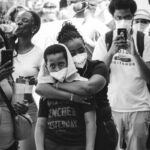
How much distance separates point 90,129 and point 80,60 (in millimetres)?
523

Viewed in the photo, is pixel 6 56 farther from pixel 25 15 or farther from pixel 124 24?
pixel 25 15

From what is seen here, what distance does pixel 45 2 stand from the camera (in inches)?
455

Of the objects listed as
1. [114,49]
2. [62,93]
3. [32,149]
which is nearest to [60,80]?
[62,93]

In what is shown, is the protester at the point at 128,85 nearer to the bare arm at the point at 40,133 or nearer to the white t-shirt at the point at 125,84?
the white t-shirt at the point at 125,84

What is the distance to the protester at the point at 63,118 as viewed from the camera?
11.7 ft

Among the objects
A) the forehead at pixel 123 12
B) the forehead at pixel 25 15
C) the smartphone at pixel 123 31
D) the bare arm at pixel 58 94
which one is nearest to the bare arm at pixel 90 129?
the bare arm at pixel 58 94

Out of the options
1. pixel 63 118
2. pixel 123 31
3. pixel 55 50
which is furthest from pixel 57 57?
pixel 123 31

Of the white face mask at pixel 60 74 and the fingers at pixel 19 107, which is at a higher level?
the white face mask at pixel 60 74

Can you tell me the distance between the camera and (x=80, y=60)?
3746 mm

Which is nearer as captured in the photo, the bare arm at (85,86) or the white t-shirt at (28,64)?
the bare arm at (85,86)

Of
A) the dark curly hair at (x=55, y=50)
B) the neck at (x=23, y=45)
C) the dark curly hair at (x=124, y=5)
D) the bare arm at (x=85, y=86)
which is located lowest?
the bare arm at (x=85, y=86)

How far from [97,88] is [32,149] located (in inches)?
77.6

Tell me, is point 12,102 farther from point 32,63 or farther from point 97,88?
point 32,63

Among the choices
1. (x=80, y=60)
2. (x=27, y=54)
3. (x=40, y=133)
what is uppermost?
(x=80, y=60)
